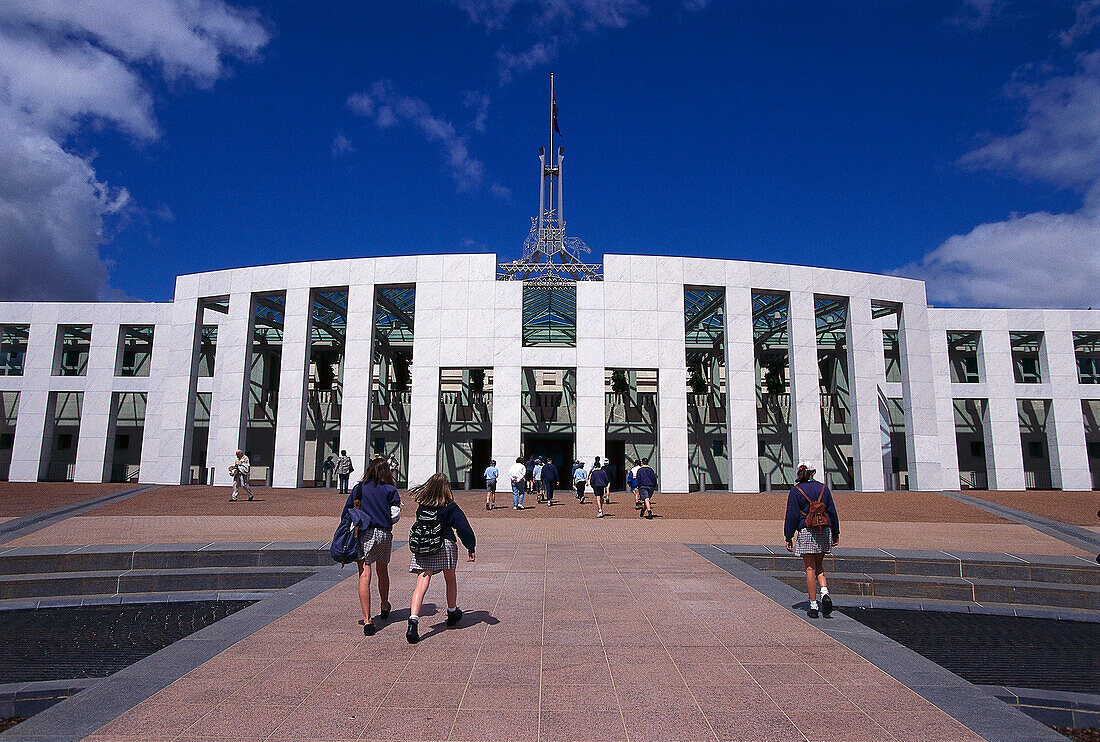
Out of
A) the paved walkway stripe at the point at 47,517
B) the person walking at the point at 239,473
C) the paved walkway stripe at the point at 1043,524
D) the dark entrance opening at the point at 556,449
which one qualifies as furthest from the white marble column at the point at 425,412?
the paved walkway stripe at the point at 1043,524

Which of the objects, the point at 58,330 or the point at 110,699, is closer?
the point at 110,699

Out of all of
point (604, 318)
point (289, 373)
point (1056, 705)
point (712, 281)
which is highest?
point (712, 281)

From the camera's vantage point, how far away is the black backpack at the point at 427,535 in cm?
638

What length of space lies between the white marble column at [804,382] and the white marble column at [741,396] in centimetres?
199

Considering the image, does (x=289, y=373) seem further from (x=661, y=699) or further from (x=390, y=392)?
(x=661, y=699)

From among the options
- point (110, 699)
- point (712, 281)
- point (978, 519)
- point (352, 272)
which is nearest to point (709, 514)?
point (978, 519)

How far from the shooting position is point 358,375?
98.2ft

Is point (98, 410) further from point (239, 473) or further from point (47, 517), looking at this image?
point (47, 517)

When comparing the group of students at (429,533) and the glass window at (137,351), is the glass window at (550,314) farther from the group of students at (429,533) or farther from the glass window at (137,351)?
the group of students at (429,533)

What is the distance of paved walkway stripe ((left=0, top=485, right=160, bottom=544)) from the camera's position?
14.7m

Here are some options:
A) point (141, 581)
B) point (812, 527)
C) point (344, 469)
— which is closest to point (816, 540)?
point (812, 527)

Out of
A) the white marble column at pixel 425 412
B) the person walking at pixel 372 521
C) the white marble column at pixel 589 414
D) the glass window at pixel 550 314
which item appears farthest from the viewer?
the glass window at pixel 550 314

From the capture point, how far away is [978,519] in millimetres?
20234

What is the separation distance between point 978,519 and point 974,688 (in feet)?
61.4
